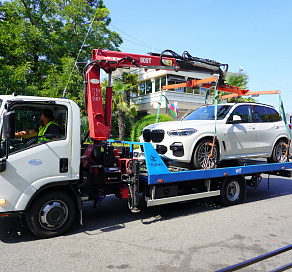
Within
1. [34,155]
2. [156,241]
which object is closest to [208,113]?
[156,241]

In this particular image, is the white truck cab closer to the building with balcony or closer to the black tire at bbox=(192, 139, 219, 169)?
the black tire at bbox=(192, 139, 219, 169)

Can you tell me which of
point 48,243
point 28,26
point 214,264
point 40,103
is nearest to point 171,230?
point 214,264

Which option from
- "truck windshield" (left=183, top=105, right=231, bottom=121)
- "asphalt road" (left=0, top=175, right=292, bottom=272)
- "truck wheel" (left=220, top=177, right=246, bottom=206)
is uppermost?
"truck windshield" (left=183, top=105, right=231, bottom=121)

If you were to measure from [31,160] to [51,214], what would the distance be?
964 millimetres

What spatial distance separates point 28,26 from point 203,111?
14218mm

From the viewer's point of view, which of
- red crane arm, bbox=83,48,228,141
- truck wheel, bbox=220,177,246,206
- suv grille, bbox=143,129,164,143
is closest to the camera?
red crane arm, bbox=83,48,228,141

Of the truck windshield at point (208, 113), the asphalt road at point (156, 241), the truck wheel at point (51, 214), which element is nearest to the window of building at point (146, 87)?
the truck windshield at point (208, 113)

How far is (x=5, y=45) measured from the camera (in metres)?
18.2

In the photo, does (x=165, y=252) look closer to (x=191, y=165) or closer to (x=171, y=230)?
(x=171, y=230)

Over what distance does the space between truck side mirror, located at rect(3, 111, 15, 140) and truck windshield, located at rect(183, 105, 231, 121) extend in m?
4.82

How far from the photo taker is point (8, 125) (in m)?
3.95

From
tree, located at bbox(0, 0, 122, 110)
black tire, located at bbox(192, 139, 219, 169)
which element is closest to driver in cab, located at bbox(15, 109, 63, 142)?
black tire, located at bbox(192, 139, 219, 169)

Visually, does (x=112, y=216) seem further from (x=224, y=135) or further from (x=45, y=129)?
(x=224, y=135)

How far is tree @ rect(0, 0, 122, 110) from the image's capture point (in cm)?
1596
